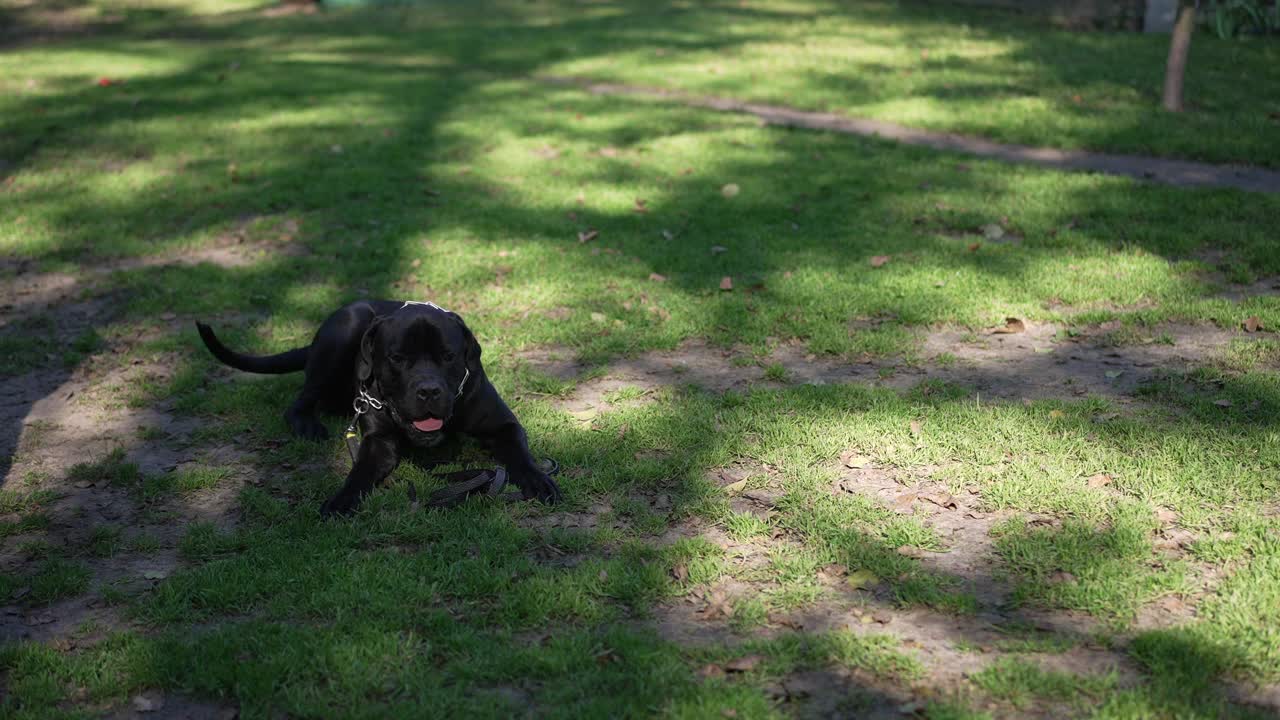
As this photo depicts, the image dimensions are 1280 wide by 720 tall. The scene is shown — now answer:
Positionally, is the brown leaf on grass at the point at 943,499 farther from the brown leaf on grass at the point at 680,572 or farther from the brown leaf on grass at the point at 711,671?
the brown leaf on grass at the point at 711,671

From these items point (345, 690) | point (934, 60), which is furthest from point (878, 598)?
point (934, 60)

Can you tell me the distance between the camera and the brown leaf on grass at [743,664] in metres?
3.24

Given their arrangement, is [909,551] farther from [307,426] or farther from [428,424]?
[307,426]

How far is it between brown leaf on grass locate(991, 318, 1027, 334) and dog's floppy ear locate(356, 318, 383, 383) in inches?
131

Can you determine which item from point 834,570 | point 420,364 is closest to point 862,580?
point 834,570

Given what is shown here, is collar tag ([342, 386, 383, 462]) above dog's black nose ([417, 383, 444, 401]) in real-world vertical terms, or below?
below

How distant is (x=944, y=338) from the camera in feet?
19.2

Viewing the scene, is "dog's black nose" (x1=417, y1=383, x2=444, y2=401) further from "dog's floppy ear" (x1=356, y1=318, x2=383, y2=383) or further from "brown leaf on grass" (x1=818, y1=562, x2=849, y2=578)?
"brown leaf on grass" (x1=818, y1=562, x2=849, y2=578)

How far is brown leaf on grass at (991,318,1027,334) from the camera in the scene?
5.89 metres

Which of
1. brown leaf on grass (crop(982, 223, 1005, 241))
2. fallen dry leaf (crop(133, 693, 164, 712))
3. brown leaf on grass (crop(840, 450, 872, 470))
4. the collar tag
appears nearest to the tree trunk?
brown leaf on grass (crop(982, 223, 1005, 241))

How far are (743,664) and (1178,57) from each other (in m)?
8.85

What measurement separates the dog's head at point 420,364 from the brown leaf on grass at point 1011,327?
299cm

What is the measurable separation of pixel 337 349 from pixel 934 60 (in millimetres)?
10358

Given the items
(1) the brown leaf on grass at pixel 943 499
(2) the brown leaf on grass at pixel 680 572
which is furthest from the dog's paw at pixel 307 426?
(1) the brown leaf on grass at pixel 943 499
